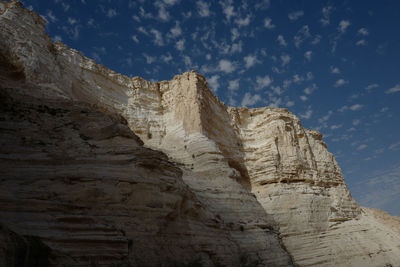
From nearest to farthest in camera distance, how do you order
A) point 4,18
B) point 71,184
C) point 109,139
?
point 71,184 < point 109,139 < point 4,18

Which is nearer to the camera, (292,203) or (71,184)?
(71,184)

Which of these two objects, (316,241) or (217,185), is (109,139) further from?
(316,241)

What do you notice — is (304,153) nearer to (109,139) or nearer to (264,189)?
(264,189)

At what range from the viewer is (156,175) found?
9.43 meters

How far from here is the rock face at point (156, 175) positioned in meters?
7.47

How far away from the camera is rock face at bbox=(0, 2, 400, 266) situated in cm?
747

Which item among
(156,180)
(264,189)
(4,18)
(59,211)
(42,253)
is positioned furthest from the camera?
(264,189)

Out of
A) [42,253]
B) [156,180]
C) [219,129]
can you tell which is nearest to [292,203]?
[219,129]

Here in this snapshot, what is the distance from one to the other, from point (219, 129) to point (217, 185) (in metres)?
8.70

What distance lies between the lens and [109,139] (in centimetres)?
1028

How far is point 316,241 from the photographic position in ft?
64.5

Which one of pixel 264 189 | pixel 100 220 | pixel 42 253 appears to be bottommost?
pixel 42 253

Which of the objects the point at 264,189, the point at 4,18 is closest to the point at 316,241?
the point at 264,189

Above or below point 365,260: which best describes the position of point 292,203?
above
